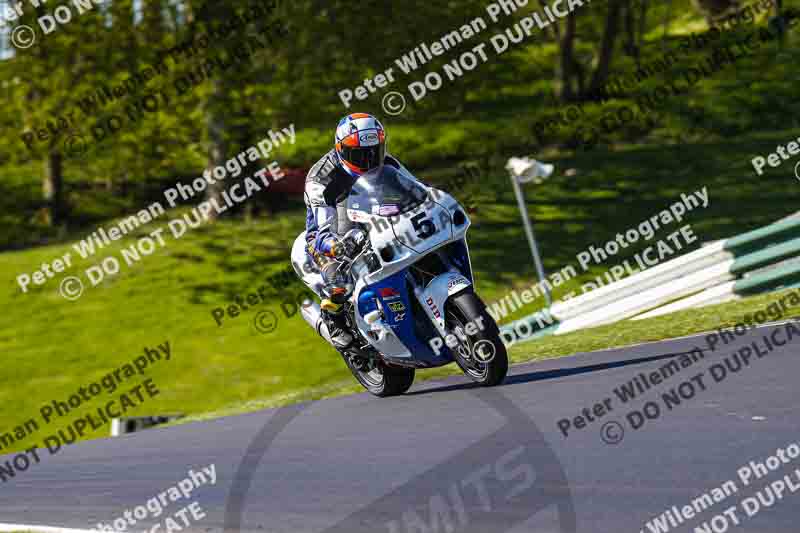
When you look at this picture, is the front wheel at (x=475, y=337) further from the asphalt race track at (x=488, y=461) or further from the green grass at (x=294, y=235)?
the green grass at (x=294, y=235)

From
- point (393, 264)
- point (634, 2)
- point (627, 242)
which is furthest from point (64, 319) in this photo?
point (634, 2)

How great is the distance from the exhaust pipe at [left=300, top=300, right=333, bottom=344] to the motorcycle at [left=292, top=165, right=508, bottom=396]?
69 cm

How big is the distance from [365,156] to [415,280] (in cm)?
102

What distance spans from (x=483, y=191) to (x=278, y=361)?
8.08 meters

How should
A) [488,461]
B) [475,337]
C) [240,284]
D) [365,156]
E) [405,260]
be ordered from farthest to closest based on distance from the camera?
[240,284] < [365,156] < [405,260] < [475,337] < [488,461]

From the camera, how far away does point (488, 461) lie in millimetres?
5730

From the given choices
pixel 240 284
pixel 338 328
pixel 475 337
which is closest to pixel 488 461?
pixel 475 337

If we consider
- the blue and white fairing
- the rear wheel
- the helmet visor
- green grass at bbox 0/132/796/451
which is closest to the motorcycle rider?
the helmet visor

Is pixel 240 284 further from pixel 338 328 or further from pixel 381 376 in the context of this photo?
pixel 338 328

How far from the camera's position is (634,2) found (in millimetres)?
29172

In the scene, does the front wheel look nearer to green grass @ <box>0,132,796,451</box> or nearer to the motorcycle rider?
the motorcycle rider

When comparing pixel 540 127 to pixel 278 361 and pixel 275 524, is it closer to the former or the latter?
pixel 278 361

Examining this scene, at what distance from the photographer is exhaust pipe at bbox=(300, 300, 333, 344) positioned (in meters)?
9.35

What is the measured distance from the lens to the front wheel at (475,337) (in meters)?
7.82
